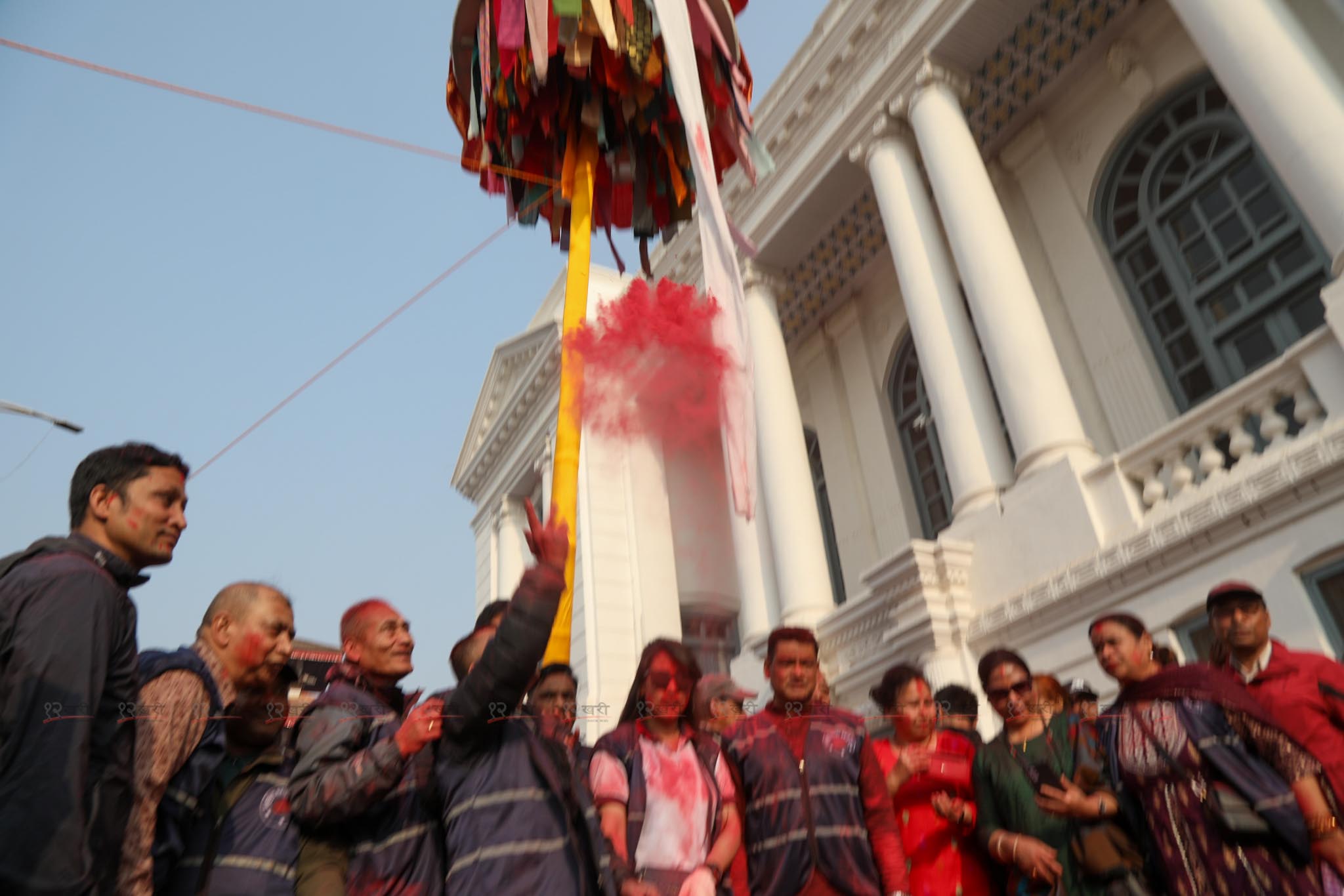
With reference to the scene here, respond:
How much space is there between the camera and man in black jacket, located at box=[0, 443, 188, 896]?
1539 mm

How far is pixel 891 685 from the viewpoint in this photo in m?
3.46

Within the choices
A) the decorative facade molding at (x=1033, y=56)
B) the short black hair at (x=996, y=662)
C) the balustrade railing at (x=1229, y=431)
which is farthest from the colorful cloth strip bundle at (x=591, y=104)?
the decorative facade molding at (x=1033, y=56)

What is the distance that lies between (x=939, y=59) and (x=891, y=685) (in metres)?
8.84

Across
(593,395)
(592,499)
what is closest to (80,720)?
(593,395)

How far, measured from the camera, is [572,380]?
3.24 meters

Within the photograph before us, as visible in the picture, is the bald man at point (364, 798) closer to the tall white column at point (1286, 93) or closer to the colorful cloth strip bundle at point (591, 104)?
the colorful cloth strip bundle at point (591, 104)

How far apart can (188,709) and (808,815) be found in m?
1.96

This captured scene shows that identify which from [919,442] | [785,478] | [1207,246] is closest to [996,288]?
[1207,246]

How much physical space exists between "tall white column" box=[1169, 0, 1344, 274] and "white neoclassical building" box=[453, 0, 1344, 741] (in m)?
0.02

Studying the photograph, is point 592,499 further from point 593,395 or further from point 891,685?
point 891,685

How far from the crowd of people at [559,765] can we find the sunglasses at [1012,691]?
1 centimetres

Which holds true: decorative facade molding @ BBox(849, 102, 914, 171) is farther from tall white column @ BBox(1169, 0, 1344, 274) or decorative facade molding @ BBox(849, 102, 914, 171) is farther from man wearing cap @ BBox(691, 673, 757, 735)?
man wearing cap @ BBox(691, 673, 757, 735)

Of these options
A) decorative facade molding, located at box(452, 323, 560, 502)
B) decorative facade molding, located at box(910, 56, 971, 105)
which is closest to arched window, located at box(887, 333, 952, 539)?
decorative facade molding, located at box(910, 56, 971, 105)

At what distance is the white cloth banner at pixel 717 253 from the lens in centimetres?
342
